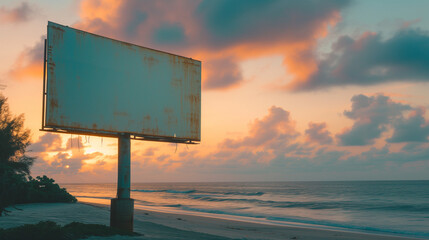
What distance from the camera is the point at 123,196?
1373 cm

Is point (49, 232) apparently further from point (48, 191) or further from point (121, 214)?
point (48, 191)

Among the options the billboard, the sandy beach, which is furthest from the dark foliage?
the billboard

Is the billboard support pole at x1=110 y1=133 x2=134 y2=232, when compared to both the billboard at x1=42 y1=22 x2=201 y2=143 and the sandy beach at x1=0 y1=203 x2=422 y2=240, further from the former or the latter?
the sandy beach at x1=0 y1=203 x2=422 y2=240

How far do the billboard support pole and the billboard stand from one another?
21.5 inches

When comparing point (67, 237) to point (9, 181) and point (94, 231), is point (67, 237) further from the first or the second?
point (9, 181)

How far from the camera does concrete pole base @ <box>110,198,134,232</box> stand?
1341cm

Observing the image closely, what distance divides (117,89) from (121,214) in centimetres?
467

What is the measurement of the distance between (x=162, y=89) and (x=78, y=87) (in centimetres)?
336

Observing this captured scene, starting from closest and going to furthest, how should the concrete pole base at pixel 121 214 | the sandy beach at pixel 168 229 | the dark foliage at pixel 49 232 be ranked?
the dark foliage at pixel 49 232, the concrete pole base at pixel 121 214, the sandy beach at pixel 168 229

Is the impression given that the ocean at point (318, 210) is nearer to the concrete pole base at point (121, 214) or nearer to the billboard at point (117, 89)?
the billboard at point (117, 89)

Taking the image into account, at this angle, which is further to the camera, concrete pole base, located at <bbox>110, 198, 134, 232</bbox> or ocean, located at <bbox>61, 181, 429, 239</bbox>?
ocean, located at <bbox>61, 181, 429, 239</bbox>

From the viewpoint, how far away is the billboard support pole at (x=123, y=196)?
13453 mm

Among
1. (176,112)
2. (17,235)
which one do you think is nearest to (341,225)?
(176,112)

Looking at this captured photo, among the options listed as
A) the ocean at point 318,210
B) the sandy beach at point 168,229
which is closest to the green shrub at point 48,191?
the sandy beach at point 168,229
